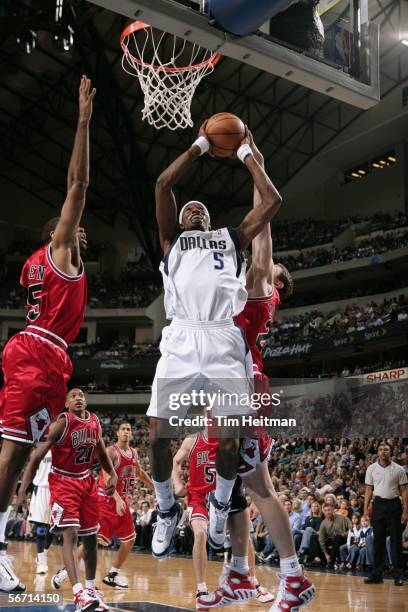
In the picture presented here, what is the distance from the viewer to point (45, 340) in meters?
4.97

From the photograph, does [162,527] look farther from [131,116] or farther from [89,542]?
[131,116]

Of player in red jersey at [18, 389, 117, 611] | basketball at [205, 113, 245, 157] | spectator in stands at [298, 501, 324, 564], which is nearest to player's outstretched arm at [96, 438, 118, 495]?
player in red jersey at [18, 389, 117, 611]

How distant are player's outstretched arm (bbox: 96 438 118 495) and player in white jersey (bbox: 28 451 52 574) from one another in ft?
11.9

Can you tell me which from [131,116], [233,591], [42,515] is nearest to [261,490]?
[233,591]

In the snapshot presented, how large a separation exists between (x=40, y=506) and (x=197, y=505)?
14.4 feet

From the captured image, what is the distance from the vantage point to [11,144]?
34.1 meters

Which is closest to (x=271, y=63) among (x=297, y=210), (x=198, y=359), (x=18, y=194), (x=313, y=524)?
(x=198, y=359)

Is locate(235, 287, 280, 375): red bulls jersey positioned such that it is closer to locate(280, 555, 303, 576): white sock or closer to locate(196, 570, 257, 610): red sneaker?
locate(280, 555, 303, 576): white sock

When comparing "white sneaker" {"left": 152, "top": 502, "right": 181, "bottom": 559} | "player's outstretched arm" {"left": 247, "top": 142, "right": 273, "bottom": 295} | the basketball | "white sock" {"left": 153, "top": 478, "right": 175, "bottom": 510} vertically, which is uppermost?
the basketball

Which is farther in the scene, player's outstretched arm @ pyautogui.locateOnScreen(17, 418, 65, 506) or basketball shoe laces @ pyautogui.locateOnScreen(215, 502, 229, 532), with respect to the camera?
player's outstretched arm @ pyautogui.locateOnScreen(17, 418, 65, 506)

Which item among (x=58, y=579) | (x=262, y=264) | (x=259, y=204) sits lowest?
(x=58, y=579)

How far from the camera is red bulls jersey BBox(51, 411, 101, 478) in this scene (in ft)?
23.6

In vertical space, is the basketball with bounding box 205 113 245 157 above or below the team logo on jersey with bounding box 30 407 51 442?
above

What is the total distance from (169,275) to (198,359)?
0.66m
